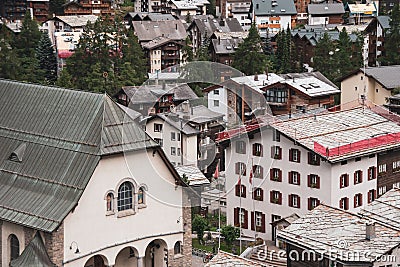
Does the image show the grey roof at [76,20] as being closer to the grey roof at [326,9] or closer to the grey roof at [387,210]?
the grey roof at [326,9]

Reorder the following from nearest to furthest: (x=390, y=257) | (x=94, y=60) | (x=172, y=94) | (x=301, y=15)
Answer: (x=390, y=257) < (x=172, y=94) < (x=94, y=60) < (x=301, y=15)

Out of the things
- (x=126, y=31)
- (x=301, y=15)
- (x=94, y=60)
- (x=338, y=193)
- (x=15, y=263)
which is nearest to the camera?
(x=15, y=263)

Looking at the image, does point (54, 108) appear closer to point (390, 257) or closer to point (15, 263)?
point (15, 263)

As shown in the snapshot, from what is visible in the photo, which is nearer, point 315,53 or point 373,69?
point 373,69

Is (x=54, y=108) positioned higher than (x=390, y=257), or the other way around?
(x=54, y=108)

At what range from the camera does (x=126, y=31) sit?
351 ft

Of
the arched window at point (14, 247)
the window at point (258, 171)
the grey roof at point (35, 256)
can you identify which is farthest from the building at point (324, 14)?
the grey roof at point (35, 256)

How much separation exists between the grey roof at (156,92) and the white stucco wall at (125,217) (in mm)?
33561

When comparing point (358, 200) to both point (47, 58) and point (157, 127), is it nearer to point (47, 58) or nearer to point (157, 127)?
point (157, 127)

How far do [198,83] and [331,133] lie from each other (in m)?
30.7

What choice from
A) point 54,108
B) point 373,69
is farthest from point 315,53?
point 54,108

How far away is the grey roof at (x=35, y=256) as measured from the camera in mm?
38969

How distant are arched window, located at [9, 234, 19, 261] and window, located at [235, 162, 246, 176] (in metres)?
18.0

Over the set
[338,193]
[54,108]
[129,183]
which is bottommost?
[338,193]
